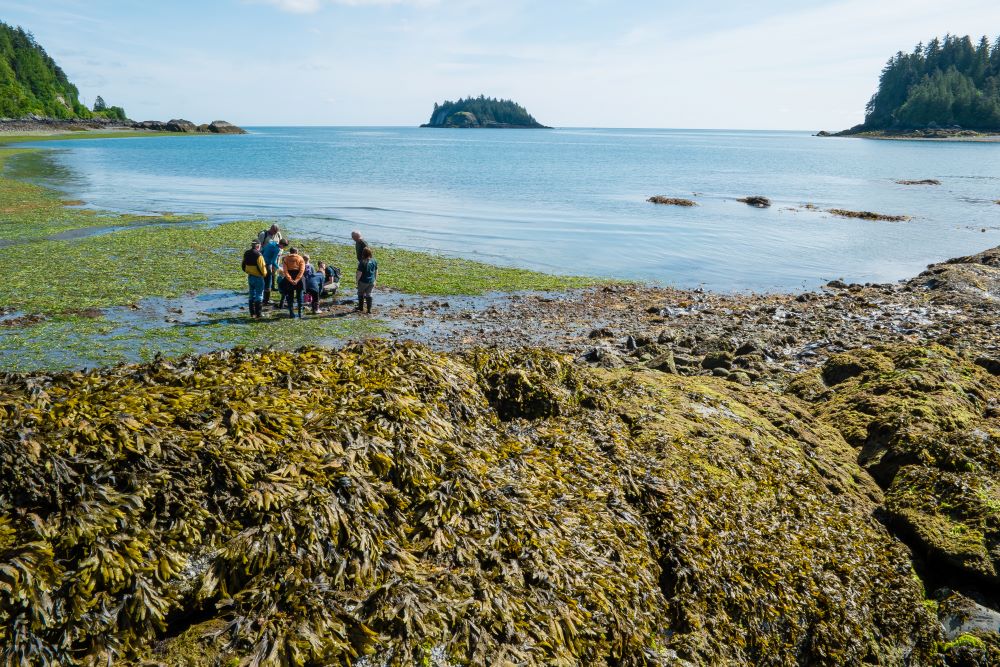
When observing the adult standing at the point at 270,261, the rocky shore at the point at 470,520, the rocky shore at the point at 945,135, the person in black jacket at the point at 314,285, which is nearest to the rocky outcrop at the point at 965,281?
the rocky shore at the point at 470,520

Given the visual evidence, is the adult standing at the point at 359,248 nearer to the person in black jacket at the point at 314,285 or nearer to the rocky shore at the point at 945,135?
the person in black jacket at the point at 314,285

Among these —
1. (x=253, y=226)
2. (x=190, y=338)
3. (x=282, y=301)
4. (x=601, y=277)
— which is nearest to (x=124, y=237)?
(x=253, y=226)

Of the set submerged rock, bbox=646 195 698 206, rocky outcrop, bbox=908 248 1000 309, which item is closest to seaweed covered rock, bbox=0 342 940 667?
rocky outcrop, bbox=908 248 1000 309

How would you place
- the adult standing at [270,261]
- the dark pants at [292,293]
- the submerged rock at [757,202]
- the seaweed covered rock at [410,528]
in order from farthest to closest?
1. the submerged rock at [757,202]
2. the adult standing at [270,261]
3. the dark pants at [292,293]
4. the seaweed covered rock at [410,528]

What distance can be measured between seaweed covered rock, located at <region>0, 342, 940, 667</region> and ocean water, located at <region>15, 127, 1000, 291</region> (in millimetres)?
20959

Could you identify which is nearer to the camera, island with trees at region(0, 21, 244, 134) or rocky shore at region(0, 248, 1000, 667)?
rocky shore at region(0, 248, 1000, 667)

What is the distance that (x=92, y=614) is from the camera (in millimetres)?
2920

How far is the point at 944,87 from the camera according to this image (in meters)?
153

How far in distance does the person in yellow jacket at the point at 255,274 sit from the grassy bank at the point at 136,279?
1.95 feet

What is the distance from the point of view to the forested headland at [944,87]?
15512 centimetres

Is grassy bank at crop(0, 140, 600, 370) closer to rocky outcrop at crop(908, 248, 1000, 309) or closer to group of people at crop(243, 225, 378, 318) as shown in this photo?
group of people at crop(243, 225, 378, 318)

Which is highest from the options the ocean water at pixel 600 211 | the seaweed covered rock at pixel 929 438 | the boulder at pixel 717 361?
the ocean water at pixel 600 211

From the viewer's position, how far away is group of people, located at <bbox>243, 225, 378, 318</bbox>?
1639 cm

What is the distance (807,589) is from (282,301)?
1633 cm
